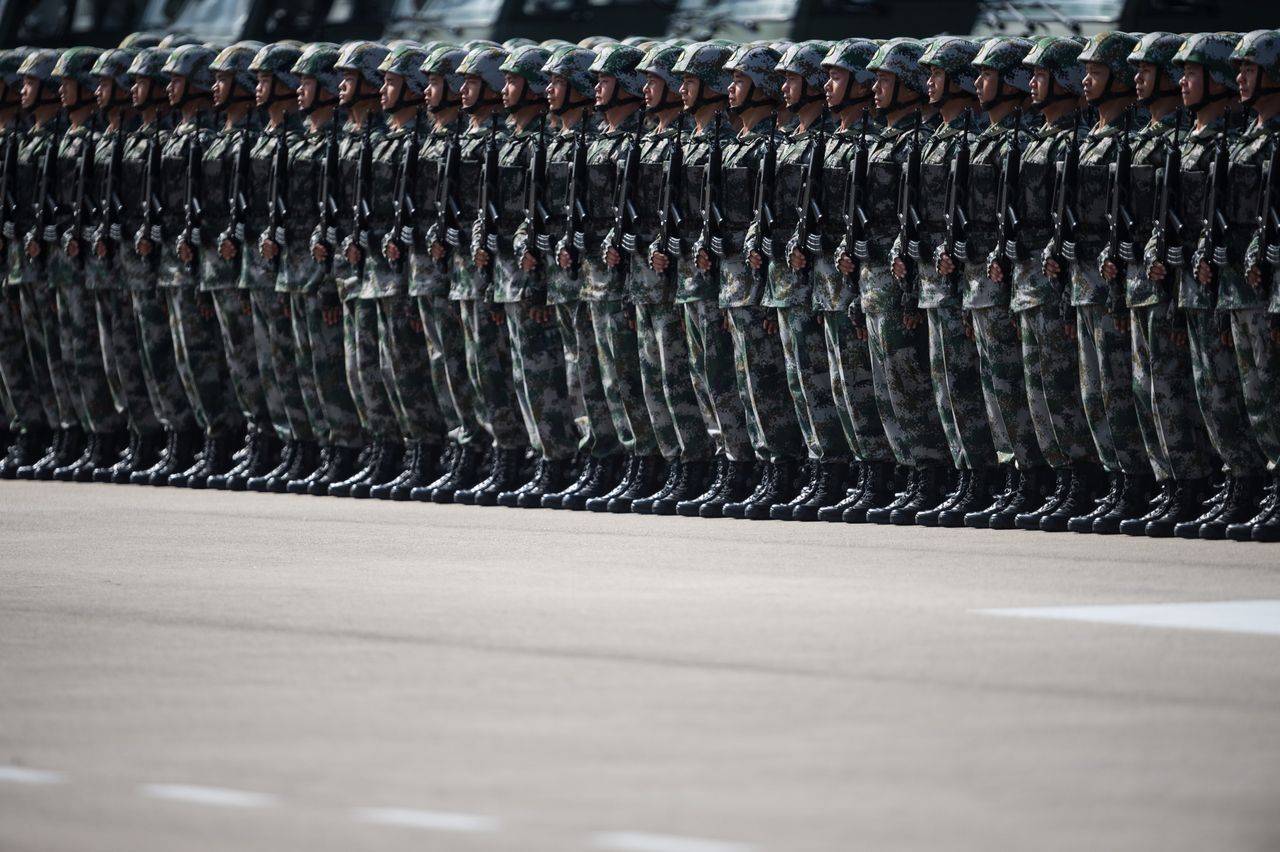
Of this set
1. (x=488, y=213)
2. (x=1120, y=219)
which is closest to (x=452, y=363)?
(x=488, y=213)

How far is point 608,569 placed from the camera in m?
9.66

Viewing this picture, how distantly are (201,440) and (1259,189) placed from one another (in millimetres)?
6717

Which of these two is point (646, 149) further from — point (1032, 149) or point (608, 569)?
point (608, 569)

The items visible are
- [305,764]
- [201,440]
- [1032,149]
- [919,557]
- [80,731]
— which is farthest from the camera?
[201,440]

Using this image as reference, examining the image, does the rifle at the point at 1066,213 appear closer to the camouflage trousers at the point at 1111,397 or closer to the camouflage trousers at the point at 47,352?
the camouflage trousers at the point at 1111,397

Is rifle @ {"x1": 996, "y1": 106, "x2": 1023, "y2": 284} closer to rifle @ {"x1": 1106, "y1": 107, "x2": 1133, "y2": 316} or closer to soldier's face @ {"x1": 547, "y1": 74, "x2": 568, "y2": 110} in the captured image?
rifle @ {"x1": 1106, "y1": 107, "x2": 1133, "y2": 316}

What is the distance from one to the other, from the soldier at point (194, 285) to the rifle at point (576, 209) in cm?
257

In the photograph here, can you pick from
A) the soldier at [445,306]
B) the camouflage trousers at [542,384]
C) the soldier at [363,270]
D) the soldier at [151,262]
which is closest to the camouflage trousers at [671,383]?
the camouflage trousers at [542,384]

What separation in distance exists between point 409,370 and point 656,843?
905cm

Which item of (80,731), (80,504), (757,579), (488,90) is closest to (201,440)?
(80,504)

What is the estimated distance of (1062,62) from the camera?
11.3 m

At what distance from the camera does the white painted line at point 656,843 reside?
4.68 metres

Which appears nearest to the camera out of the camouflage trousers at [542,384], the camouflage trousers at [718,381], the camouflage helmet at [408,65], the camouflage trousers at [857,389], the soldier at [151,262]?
the camouflage trousers at [857,389]

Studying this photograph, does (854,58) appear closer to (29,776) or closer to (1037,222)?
(1037,222)
